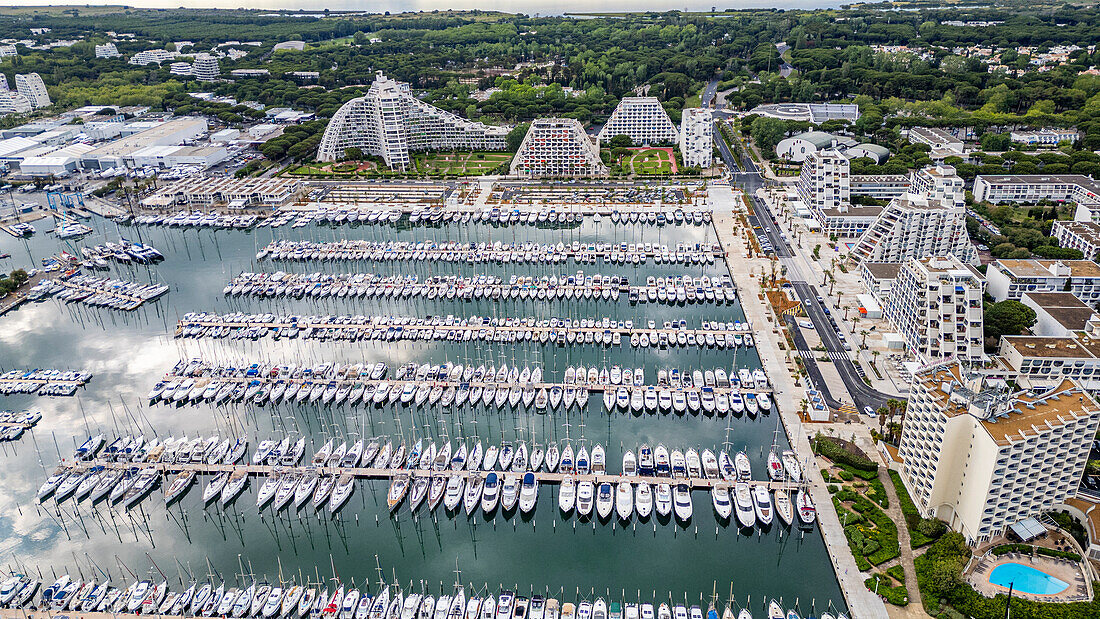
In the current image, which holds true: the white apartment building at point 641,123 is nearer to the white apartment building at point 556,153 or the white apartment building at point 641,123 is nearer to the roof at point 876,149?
the white apartment building at point 556,153

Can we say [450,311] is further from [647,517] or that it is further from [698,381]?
[647,517]

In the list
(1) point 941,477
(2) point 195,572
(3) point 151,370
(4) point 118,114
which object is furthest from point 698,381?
(4) point 118,114

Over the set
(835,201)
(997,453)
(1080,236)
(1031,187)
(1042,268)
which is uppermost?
(997,453)

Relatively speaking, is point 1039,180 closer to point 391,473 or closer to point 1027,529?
point 1027,529

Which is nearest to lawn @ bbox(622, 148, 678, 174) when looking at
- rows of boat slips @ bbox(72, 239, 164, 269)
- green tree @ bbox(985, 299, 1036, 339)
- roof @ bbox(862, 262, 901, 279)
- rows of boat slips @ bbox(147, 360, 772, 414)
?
roof @ bbox(862, 262, 901, 279)

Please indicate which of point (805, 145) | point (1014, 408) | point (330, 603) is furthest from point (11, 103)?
point (1014, 408)

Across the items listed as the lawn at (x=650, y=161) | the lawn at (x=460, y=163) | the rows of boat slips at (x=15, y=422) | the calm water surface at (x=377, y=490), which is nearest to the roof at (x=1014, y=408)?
the calm water surface at (x=377, y=490)
